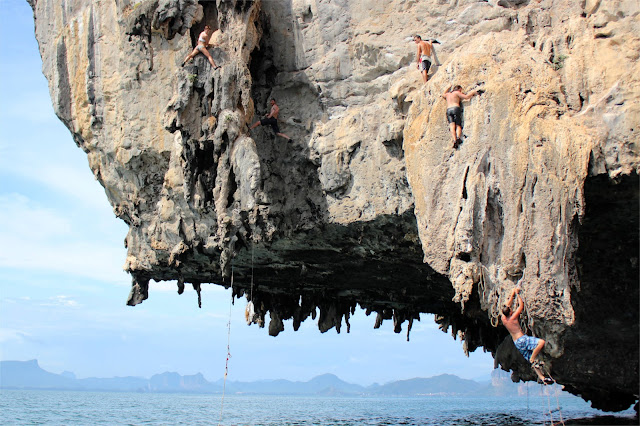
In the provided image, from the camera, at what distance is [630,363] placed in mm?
18031

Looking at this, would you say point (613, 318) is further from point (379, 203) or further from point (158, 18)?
point (158, 18)

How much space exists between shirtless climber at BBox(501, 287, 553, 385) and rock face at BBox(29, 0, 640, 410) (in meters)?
0.21

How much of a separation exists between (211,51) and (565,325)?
35.6 feet

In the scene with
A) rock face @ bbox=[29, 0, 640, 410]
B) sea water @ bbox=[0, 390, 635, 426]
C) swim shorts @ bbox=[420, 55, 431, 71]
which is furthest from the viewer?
sea water @ bbox=[0, 390, 635, 426]

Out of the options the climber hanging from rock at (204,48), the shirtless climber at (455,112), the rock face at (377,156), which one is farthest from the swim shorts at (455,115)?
the climber hanging from rock at (204,48)

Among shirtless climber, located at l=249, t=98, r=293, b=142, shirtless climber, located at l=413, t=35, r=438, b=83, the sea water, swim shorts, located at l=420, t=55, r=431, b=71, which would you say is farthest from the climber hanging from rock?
the sea water

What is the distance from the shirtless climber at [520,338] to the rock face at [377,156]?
21cm

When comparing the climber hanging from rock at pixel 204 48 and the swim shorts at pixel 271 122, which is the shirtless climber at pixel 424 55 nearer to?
the swim shorts at pixel 271 122

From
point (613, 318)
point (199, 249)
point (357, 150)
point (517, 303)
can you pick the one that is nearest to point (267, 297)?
point (199, 249)

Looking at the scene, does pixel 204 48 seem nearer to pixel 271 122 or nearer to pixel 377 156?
pixel 271 122

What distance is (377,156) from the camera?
47.6 feet

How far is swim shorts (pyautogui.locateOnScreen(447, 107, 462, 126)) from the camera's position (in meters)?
11.9

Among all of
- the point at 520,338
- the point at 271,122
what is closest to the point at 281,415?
the point at 271,122

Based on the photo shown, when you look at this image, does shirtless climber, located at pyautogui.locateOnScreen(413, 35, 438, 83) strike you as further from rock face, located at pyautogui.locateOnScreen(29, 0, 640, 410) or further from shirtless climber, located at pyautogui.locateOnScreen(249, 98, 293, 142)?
shirtless climber, located at pyautogui.locateOnScreen(249, 98, 293, 142)
